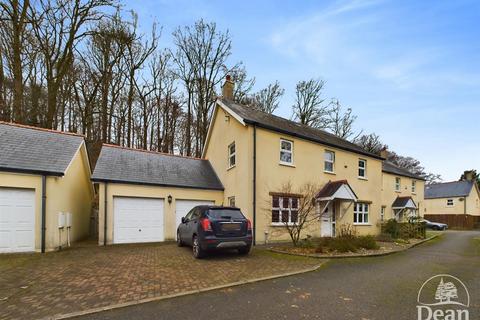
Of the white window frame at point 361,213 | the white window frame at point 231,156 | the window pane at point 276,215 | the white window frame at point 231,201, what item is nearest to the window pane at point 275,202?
the window pane at point 276,215

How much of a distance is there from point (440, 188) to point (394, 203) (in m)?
23.7

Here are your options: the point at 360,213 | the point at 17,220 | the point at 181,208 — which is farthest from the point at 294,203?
the point at 17,220

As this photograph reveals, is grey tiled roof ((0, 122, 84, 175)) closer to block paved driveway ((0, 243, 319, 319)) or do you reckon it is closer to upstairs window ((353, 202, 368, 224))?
block paved driveway ((0, 243, 319, 319))

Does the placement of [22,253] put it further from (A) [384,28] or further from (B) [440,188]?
(B) [440,188]

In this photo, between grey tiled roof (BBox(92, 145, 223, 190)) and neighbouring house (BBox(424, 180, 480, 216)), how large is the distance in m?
39.0

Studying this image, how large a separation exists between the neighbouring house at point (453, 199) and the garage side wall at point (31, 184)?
155 ft

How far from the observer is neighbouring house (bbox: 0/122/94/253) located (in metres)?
10.6

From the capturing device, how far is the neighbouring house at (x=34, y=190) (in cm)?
1064

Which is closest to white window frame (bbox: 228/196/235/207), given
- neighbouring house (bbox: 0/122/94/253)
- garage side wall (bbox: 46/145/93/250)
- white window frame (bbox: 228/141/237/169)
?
white window frame (bbox: 228/141/237/169)

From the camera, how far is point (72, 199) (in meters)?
14.1

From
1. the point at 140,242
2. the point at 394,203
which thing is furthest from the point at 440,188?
the point at 140,242

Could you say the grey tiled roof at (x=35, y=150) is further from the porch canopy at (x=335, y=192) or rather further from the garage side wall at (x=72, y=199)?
the porch canopy at (x=335, y=192)

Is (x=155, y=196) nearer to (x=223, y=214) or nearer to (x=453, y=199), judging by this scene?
(x=223, y=214)

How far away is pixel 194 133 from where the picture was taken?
29.0 metres
